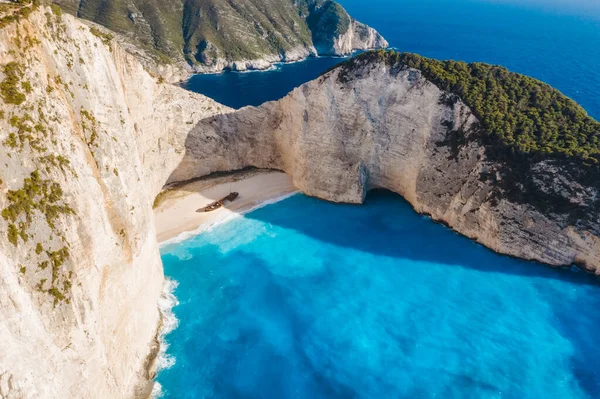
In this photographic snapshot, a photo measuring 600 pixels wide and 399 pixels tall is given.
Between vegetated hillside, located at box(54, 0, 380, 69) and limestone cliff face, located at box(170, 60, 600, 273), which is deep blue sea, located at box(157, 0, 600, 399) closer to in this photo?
limestone cliff face, located at box(170, 60, 600, 273)

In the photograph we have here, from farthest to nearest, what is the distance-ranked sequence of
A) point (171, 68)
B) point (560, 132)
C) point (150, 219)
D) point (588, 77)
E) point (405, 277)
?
point (171, 68) → point (588, 77) → point (560, 132) → point (405, 277) → point (150, 219)

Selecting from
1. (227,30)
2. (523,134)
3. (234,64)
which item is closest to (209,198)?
(523,134)

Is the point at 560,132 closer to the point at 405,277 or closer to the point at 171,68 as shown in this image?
the point at 405,277

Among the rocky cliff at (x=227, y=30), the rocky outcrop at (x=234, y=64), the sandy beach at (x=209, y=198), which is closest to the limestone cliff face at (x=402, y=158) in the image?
the sandy beach at (x=209, y=198)

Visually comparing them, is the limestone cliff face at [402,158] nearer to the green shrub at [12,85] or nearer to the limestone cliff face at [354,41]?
the green shrub at [12,85]

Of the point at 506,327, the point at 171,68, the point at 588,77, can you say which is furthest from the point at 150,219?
the point at 588,77

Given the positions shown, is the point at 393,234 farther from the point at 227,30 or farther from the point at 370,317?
the point at 227,30
